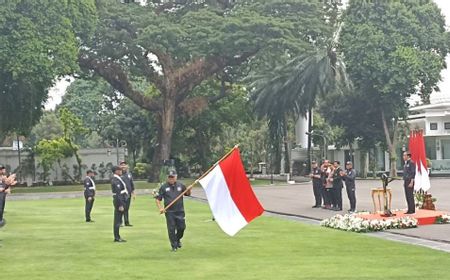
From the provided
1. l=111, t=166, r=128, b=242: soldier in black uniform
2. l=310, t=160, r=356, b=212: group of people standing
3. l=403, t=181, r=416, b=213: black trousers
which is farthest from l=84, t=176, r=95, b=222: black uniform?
l=403, t=181, r=416, b=213: black trousers

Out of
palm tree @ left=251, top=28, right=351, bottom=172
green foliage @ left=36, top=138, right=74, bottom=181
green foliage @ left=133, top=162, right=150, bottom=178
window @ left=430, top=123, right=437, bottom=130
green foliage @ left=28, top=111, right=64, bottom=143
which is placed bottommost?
green foliage @ left=133, top=162, right=150, bottom=178

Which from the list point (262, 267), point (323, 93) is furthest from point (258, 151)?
point (262, 267)

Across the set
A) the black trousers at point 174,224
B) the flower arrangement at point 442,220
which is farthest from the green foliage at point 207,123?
the black trousers at point 174,224

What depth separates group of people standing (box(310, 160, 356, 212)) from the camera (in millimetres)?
23481

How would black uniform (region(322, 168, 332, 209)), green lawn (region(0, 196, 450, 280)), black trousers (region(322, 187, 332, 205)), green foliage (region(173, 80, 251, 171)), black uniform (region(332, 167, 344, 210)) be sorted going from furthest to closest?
green foliage (region(173, 80, 251, 171)) → black trousers (region(322, 187, 332, 205)) → black uniform (region(322, 168, 332, 209)) → black uniform (region(332, 167, 344, 210)) → green lawn (region(0, 196, 450, 280))

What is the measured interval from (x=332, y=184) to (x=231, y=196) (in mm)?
11186

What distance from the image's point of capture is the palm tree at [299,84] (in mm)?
54625

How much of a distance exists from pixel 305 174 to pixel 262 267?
2118 inches

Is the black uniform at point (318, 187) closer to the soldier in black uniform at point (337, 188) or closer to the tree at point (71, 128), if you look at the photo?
the soldier in black uniform at point (337, 188)

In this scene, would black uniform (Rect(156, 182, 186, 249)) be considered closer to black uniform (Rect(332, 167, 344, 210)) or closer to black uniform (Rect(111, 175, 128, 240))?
black uniform (Rect(111, 175, 128, 240))

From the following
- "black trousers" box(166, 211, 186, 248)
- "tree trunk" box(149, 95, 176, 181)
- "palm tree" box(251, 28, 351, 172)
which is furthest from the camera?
"palm tree" box(251, 28, 351, 172)

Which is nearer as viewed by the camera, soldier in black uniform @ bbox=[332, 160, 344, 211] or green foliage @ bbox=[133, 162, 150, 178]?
soldier in black uniform @ bbox=[332, 160, 344, 211]

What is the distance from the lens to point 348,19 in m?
58.5

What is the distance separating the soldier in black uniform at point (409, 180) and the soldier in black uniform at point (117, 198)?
7.58 meters
